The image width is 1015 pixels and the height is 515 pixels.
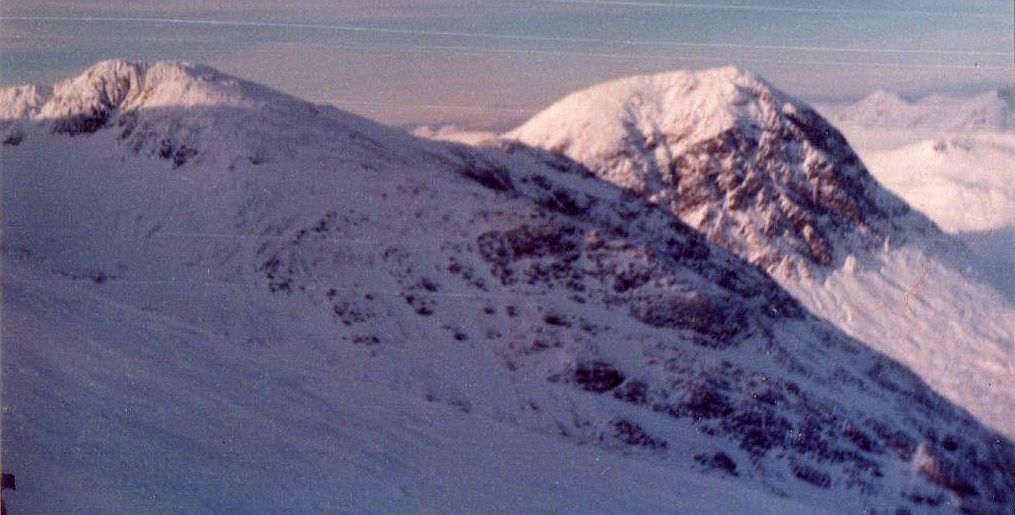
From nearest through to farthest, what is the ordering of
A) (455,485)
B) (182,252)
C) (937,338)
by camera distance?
1. (455,485)
2. (182,252)
3. (937,338)

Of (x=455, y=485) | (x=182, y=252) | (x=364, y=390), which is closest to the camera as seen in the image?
(x=455, y=485)

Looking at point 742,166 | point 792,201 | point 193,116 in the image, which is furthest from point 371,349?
point 792,201

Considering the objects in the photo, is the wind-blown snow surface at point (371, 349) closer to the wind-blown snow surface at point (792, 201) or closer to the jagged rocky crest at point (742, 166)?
the wind-blown snow surface at point (792, 201)

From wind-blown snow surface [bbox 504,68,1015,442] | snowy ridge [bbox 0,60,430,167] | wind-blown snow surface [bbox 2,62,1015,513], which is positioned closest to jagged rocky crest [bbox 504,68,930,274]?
wind-blown snow surface [bbox 504,68,1015,442]

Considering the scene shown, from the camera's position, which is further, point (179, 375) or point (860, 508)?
point (860, 508)

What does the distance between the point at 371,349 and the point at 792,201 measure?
72.8 m

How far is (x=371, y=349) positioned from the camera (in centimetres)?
5078

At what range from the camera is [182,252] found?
141ft

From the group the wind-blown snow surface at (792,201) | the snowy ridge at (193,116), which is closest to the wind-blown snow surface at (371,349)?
the snowy ridge at (193,116)

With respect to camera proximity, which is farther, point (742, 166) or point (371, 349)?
point (742, 166)

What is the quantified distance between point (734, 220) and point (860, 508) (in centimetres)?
6007

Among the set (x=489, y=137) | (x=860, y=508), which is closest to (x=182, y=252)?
(x=860, y=508)

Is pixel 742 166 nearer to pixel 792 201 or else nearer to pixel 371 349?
pixel 792 201

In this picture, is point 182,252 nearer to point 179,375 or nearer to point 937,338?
point 179,375
